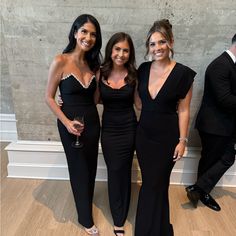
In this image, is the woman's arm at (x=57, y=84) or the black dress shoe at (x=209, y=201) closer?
the woman's arm at (x=57, y=84)

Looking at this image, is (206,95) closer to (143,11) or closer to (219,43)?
(219,43)

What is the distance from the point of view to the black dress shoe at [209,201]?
7.91 feet

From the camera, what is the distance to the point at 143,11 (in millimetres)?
2303

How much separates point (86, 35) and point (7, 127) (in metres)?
2.33

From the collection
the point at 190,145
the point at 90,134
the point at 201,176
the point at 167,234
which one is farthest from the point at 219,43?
the point at 167,234

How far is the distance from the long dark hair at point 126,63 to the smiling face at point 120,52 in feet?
0.08

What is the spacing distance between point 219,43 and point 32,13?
5.87ft

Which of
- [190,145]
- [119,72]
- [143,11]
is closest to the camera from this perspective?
[119,72]

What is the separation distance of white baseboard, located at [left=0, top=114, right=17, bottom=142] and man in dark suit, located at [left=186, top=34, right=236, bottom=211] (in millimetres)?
→ 2485

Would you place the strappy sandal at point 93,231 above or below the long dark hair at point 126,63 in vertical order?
below

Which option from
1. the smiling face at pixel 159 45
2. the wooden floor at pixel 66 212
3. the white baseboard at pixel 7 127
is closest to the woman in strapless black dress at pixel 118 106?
the smiling face at pixel 159 45

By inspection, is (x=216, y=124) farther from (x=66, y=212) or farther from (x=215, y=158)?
(x=66, y=212)

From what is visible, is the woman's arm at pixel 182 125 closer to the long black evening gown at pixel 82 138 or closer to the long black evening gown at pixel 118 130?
the long black evening gown at pixel 118 130

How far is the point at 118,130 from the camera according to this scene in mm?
1904
